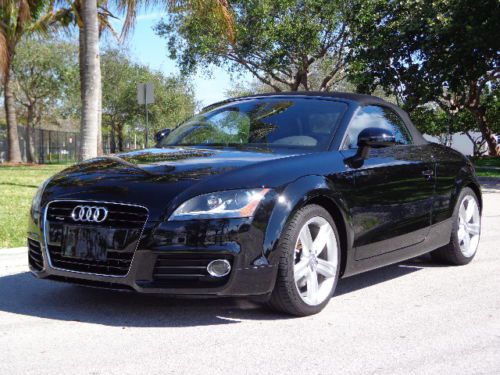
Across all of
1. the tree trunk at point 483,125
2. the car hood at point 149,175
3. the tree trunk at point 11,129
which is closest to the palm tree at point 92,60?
the car hood at point 149,175

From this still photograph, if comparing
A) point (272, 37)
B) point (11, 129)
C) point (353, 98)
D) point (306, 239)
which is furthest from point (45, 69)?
point (306, 239)

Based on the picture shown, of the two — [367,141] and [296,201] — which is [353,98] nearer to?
[367,141]

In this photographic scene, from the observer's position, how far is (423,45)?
25.0 metres

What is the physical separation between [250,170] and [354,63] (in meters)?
24.7

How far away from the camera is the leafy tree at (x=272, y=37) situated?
96.3 ft

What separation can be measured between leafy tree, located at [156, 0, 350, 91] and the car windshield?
871 inches

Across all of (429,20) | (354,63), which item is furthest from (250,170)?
(354,63)

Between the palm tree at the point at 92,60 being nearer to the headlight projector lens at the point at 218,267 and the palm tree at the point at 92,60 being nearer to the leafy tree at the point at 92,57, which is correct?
the leafy tree at the point at 92,57

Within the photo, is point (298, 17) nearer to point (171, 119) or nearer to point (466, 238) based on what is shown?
point (466, 238)

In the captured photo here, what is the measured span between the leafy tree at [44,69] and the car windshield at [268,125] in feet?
130

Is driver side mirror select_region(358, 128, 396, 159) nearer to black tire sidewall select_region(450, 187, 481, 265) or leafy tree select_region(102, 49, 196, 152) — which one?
black tire sidewall select_region(450, 187, 481, 265)

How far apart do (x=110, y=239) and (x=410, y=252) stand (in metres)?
2.63

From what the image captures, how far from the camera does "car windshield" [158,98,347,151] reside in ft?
17.4

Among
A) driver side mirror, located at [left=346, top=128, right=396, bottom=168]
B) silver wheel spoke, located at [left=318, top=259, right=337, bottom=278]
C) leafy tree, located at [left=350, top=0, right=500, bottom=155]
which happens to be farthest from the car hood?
leafy tree, located at [left=350, top=0, right=500, bottom=155]
